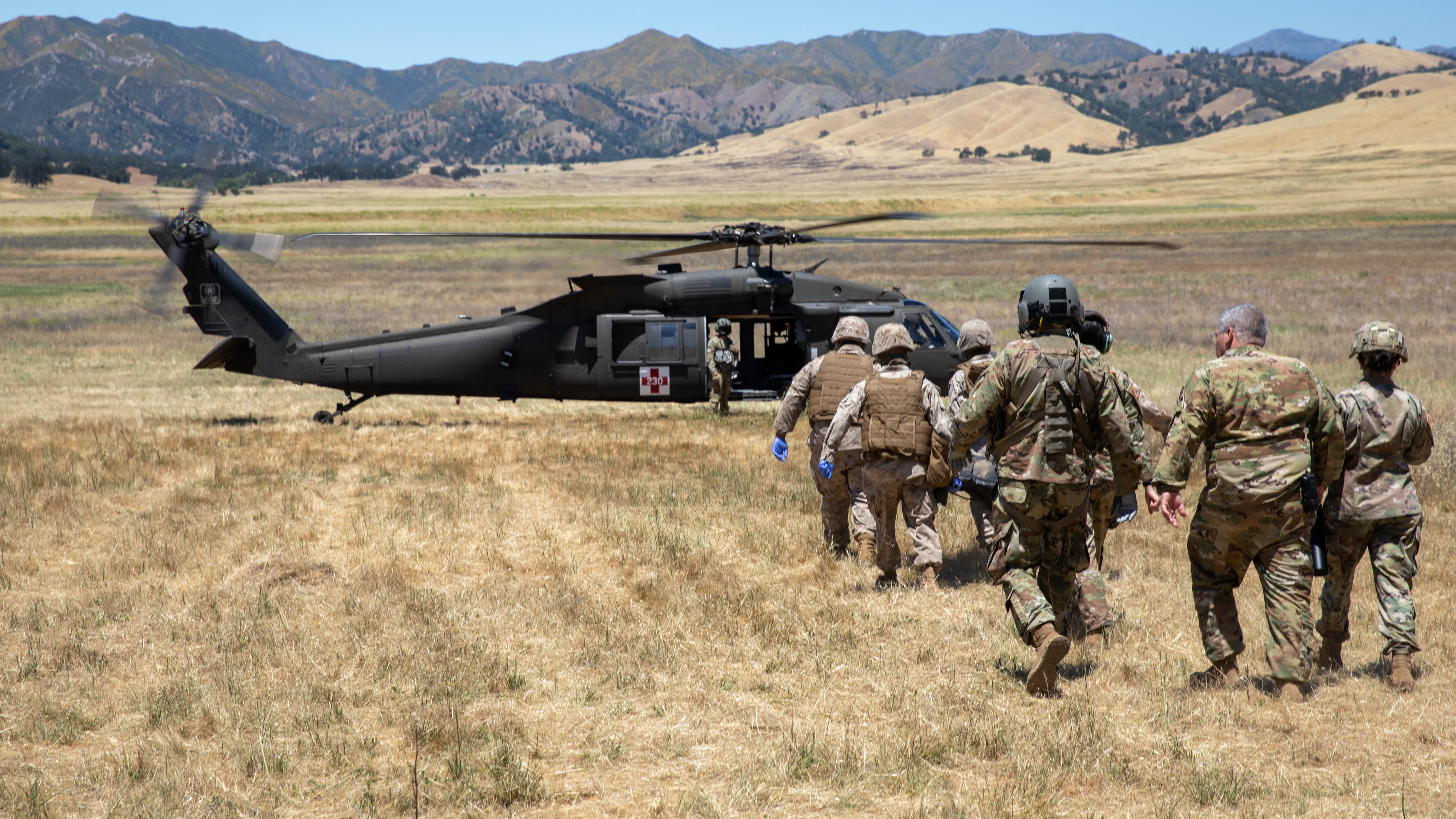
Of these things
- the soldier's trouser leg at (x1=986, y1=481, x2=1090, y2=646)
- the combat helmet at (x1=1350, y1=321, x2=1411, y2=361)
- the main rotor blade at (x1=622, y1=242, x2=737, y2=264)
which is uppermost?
the main rotor blade at (x1=622, y1=242, x2=737, y2=264)

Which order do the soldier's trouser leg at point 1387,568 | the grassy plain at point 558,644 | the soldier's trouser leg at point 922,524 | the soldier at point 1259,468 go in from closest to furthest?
1. the grassy plain at point 558,644
2. the soldier at point 1259,468
3. the soldier's trouser leg at point 1387,568
4. the soldier's trouser leg at point 922,524

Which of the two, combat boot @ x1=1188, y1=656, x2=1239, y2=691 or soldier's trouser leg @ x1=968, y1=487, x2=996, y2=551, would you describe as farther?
soldier's trouser leg @ x1=968, y1=487, x2=996, y2=551

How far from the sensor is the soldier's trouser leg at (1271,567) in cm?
532

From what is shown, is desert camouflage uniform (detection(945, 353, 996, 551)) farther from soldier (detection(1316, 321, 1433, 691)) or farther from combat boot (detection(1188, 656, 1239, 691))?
soldier (detection(1316, 321, 1433, 691))

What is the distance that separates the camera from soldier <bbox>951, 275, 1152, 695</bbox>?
5.62 meters

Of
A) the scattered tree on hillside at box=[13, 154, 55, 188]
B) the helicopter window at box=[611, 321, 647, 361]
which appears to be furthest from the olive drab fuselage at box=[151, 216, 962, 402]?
the scattered tree on hillside at box=[13, 154, 55, 188]

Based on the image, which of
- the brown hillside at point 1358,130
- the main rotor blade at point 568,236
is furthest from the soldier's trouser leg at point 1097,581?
the brown hillside at point 1358,130

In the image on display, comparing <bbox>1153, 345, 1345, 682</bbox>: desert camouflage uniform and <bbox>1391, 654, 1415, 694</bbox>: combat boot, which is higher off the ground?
<bbox>1153, 345, 1345, 682</bbox>: desert camouflage uniform

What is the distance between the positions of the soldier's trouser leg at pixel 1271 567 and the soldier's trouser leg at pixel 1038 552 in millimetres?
608

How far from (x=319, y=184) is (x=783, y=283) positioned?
484ft

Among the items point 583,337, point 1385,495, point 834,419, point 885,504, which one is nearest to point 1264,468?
point 1385,495

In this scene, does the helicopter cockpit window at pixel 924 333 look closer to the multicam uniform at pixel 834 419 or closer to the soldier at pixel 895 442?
the multicam uniform at pixel 834 419

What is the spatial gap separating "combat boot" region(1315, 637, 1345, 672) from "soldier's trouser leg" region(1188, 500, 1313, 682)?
20.9 inches

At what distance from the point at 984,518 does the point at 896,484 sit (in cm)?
99
